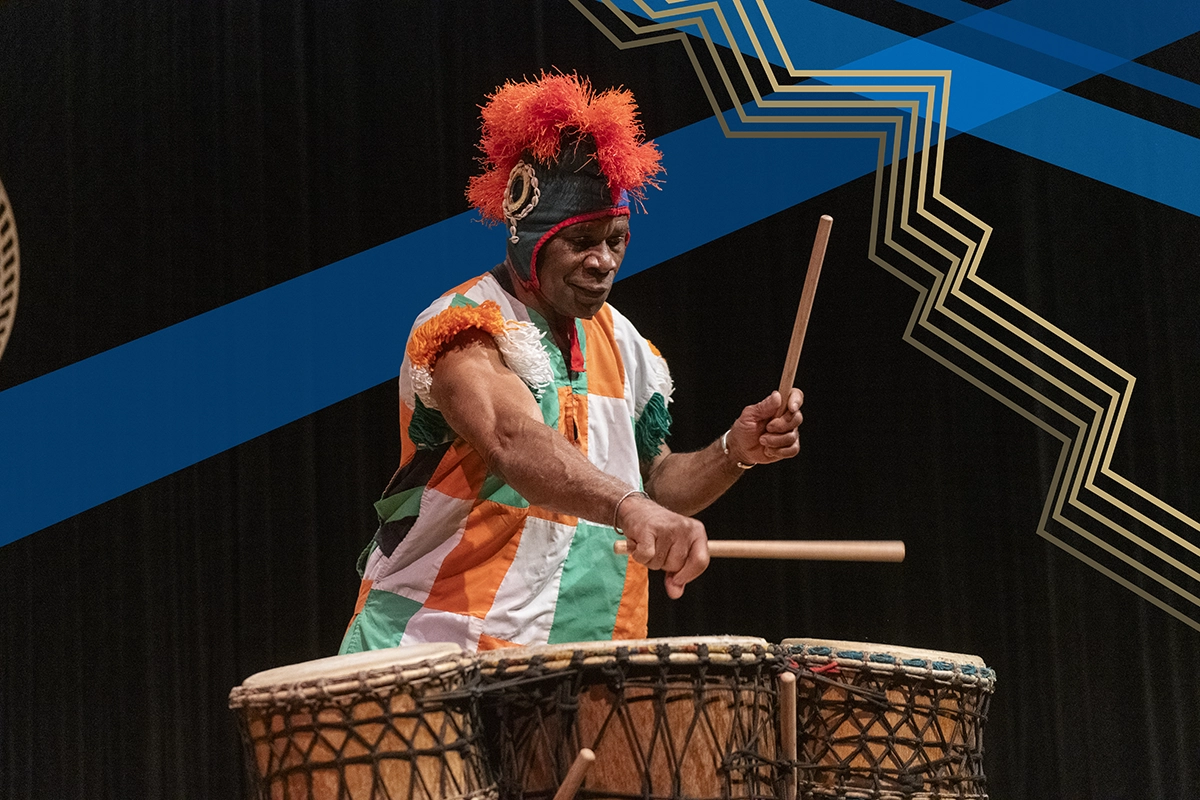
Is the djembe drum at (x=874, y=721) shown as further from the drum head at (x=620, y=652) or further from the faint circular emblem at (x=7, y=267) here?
the faint circular emblem at (x=7, y=267)

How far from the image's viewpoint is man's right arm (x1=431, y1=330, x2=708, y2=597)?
1.66 metres

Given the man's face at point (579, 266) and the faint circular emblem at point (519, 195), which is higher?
the faint circular emblem at point (519, 195)

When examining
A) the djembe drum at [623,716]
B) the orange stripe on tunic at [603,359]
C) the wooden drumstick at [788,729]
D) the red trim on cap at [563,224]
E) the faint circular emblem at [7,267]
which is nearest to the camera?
the djembe drum at [623,716]

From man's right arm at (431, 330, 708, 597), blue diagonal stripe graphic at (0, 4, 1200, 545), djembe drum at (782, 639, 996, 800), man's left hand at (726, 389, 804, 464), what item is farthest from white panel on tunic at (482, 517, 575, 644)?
blue diagonal stripe graphic at (0, 4, 1200, 545)

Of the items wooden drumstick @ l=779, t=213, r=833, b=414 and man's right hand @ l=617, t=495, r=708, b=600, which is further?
wooden drumstick @ l=779, t=213, r=833, b=414

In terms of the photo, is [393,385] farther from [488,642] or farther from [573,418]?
[488,642]

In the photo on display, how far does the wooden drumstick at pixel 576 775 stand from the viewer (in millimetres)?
1600

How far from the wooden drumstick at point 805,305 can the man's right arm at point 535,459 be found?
0.39m

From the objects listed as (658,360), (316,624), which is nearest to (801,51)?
(658,360)

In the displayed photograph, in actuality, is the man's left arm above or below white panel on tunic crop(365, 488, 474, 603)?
above

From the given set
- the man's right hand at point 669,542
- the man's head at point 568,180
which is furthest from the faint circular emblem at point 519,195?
the man's right hand at point 669,542

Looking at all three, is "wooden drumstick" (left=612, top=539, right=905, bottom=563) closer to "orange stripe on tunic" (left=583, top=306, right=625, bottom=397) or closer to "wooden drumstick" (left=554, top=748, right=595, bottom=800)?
"wooden drumstick" (left=554, top=748, right=595, bottom=800)

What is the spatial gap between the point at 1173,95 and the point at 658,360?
1564mm

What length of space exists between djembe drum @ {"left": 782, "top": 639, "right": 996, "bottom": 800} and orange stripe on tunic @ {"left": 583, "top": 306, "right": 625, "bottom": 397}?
25.6 inches
